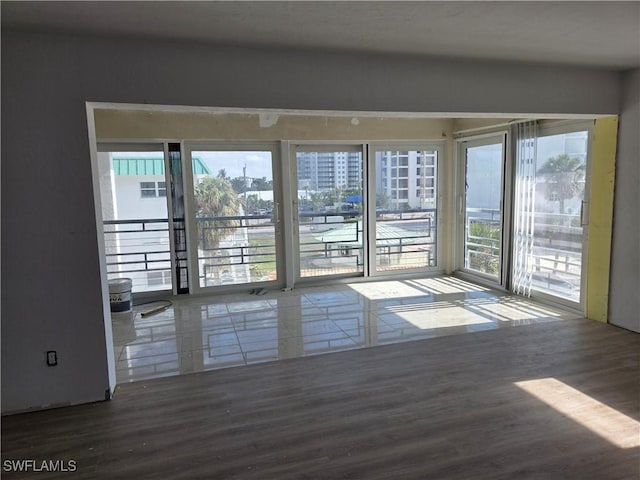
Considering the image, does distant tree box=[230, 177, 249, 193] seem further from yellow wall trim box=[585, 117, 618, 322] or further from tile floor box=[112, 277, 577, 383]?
yellow wall trim box=[585, 117, 618, 322]

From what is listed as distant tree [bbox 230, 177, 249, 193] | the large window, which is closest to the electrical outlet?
the large window

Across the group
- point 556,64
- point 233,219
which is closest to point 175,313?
point 233,219

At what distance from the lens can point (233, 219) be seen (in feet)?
17.8

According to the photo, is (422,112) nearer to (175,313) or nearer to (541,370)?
(541,370)

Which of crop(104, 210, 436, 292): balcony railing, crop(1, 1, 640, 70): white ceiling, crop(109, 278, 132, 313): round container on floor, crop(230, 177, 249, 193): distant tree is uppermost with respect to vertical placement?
crop(1, 1, 640, 70): white ceiling

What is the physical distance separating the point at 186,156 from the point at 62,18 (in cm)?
299

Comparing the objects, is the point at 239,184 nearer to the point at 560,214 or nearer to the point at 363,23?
the point at 363,23

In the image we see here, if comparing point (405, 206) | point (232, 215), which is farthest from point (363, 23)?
point (405, 206)

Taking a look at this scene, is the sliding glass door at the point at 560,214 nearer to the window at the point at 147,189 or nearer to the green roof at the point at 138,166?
the green roof at the point at 138,166

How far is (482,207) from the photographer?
18.1ft

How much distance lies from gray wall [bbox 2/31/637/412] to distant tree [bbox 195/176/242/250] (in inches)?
106

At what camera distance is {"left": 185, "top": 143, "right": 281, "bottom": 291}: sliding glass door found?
17.2 ft

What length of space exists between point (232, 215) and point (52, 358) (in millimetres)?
3010

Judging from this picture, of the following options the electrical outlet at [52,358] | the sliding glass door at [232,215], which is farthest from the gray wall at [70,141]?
the sliding glass door at [232,215]
